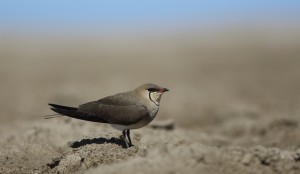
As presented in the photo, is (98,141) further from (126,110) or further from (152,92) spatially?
(152,92)

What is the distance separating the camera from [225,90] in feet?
73.8

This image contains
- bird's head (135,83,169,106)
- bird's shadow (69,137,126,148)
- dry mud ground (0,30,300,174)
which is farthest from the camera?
bird's head (135,83,169,106)

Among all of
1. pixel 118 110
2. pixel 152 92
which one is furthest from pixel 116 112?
pixel 152 92

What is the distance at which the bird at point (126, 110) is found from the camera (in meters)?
7.97

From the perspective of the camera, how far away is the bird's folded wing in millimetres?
7949

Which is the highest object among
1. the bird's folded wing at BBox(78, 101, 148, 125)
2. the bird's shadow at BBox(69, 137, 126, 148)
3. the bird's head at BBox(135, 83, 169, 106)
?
the bird's head at BBox(135, 83, 169, 106)

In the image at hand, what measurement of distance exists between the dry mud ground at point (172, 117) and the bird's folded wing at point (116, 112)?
0.32 m

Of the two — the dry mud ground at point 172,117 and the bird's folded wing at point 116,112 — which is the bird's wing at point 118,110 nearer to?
the bird's folded wing at point 116,112

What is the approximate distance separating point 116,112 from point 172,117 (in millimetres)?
8028

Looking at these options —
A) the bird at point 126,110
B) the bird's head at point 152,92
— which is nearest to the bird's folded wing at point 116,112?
the bird at point 126,110

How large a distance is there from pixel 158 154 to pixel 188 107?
11172mm

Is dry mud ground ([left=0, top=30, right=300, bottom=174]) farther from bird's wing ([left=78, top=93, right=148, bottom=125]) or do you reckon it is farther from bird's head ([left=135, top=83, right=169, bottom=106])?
bird's head ([left=135, top=83, right=169, bottom=106])

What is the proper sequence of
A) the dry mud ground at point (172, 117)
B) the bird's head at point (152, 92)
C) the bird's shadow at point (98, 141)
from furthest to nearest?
the bird's head at point (152, 92) → the bird's shadow at point (98, 141) → the dry mud ground at point (172, 117)

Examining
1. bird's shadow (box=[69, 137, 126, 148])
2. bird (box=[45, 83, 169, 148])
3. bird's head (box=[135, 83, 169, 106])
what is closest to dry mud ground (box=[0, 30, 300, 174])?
bird's shadow (box=[69, 137, 126, 148])
